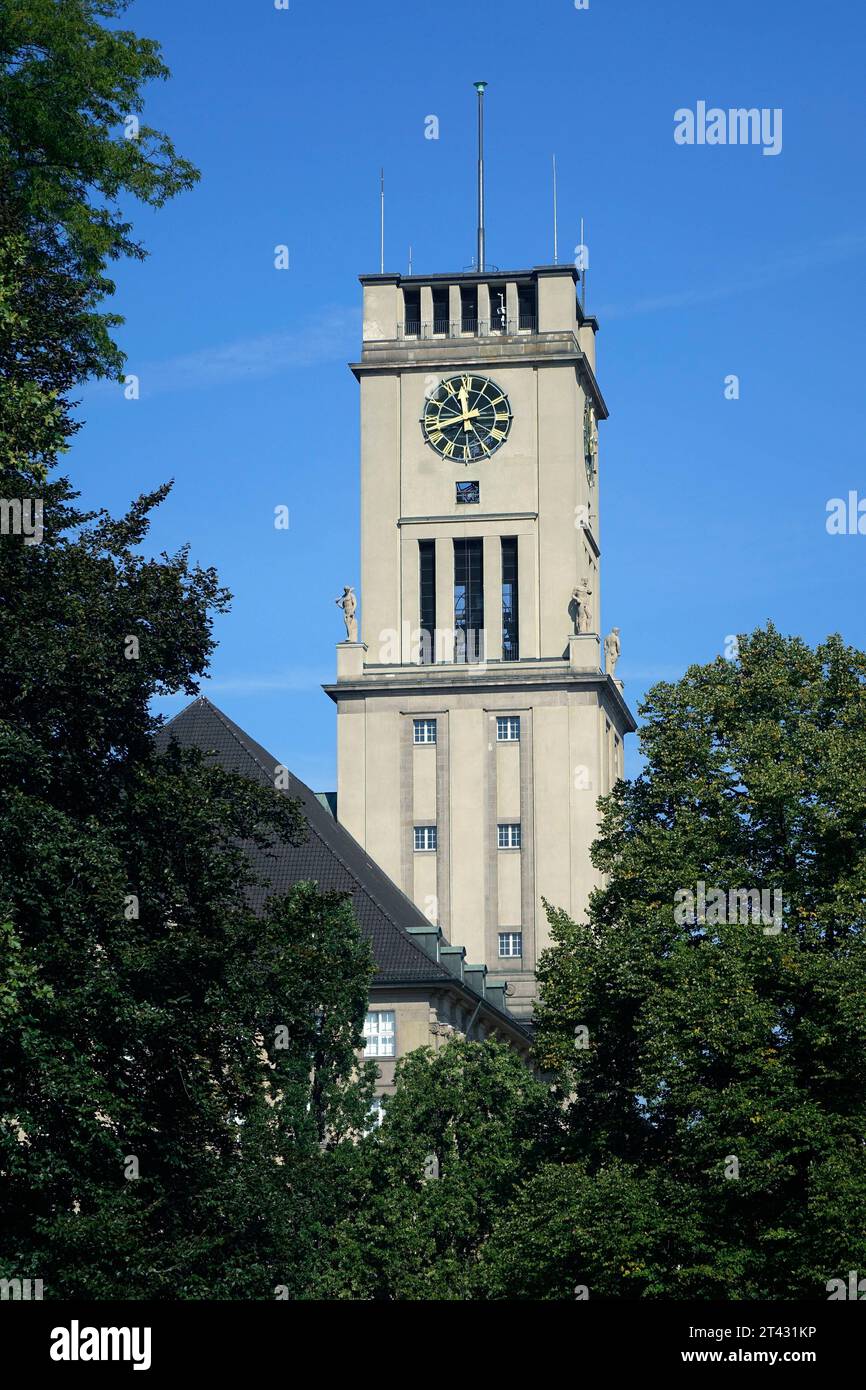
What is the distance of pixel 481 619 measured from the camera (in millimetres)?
93875

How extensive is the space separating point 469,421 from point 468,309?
508 cm

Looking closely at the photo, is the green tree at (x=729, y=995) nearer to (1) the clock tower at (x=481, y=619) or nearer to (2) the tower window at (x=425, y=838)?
(1) the clock tower at (x=481, y=619)

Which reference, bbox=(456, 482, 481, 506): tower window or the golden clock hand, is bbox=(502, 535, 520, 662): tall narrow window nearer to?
bbox=(456, 482, 481, 506): tower window

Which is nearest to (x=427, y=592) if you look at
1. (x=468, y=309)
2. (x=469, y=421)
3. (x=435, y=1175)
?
(x=469, y=421)

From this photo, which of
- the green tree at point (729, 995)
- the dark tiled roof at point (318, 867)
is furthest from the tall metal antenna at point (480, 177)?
the green tree at point (729, 995)

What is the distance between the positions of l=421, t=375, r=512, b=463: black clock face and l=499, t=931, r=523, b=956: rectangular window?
1945 cm

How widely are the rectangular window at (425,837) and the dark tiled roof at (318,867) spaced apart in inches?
256

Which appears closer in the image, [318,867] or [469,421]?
[318,867]

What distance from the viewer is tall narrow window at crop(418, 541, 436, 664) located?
9406cm

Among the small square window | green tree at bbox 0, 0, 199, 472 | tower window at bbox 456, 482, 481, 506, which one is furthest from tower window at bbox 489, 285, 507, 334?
green tree at bbox 0, 0, 199, 472

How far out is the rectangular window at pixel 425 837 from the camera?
89.9m

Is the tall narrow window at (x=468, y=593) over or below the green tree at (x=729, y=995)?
over

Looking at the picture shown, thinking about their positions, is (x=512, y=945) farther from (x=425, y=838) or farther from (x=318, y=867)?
(x=318, y=867)

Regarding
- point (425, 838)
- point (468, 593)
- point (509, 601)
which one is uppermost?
point (468, 593)
